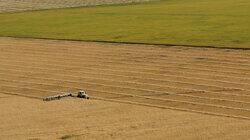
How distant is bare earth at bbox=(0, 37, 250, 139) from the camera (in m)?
7.93

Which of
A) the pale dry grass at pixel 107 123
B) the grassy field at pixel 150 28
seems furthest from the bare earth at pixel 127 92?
the grassy field at pixel 150 28

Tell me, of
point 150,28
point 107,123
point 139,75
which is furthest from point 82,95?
point 150,28

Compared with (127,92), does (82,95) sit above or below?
below

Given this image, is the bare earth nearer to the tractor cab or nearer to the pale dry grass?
the pale dry grass

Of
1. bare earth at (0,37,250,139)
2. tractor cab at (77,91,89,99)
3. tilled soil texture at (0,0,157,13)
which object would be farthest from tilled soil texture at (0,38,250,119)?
tilled soil texture at (0,0,157,13)

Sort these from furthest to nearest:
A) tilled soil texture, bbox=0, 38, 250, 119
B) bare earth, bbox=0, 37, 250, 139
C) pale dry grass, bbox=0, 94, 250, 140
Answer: tilled soil texture, bbox=0, 38, 250, 119 → bare earth, bbox=0, 37, 250, 139 → pale dry grass, bbox=0, 94, 250, 140

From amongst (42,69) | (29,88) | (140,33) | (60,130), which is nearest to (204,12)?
(140,33)

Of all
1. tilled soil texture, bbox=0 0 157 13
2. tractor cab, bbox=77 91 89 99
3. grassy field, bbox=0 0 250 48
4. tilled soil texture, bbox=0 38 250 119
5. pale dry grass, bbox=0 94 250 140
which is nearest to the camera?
pale dry grass, bbox=0 94 250 140

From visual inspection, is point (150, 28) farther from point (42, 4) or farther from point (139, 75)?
point (42, 4)

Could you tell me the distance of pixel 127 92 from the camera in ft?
34.2

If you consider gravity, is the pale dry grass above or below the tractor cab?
below

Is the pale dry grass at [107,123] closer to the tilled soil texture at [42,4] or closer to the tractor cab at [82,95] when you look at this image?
the tractor cab at [82,95]

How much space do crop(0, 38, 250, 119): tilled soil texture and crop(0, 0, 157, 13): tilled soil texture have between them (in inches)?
872

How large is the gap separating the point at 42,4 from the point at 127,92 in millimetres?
32713
